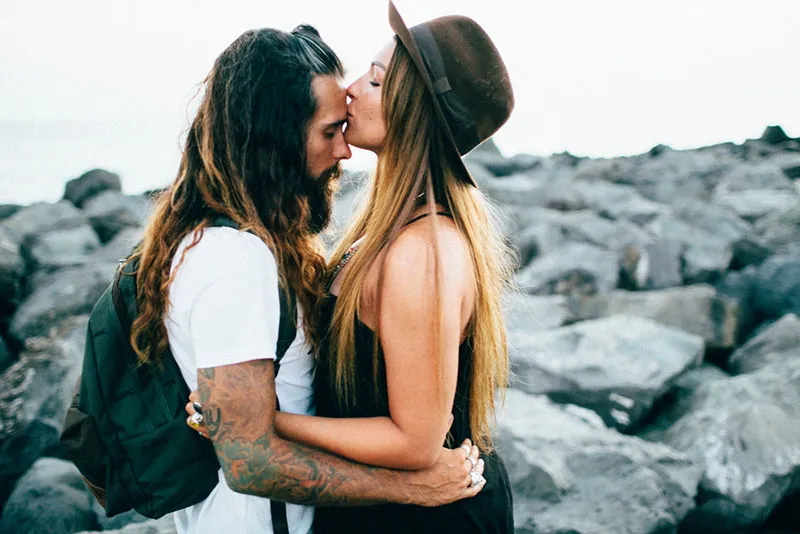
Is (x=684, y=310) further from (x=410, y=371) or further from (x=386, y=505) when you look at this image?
(x=410, y=371)

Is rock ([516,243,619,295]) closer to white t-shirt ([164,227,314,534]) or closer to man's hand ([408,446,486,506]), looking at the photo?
man's hand ([408,446,486,506])

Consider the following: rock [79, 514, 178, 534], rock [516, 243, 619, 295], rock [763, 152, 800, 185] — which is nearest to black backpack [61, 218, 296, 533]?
rock [79, 514, 178, 534]

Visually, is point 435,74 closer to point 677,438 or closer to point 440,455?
point 440,455

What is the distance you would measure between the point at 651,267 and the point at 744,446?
402cm

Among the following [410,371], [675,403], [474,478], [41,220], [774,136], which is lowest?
[675,403]

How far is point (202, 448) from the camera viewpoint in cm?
158

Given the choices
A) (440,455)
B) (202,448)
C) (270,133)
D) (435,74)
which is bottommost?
(440,455)

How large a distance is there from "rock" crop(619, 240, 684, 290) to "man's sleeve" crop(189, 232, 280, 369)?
21.8 ft

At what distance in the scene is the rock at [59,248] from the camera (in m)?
7.09

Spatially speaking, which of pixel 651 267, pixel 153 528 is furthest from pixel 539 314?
pixel 153 528

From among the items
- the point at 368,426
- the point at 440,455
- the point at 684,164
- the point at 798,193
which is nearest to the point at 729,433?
the point at 440,455

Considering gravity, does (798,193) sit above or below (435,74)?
below

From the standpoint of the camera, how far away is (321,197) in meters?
2.02

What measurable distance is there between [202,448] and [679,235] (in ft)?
25.0
